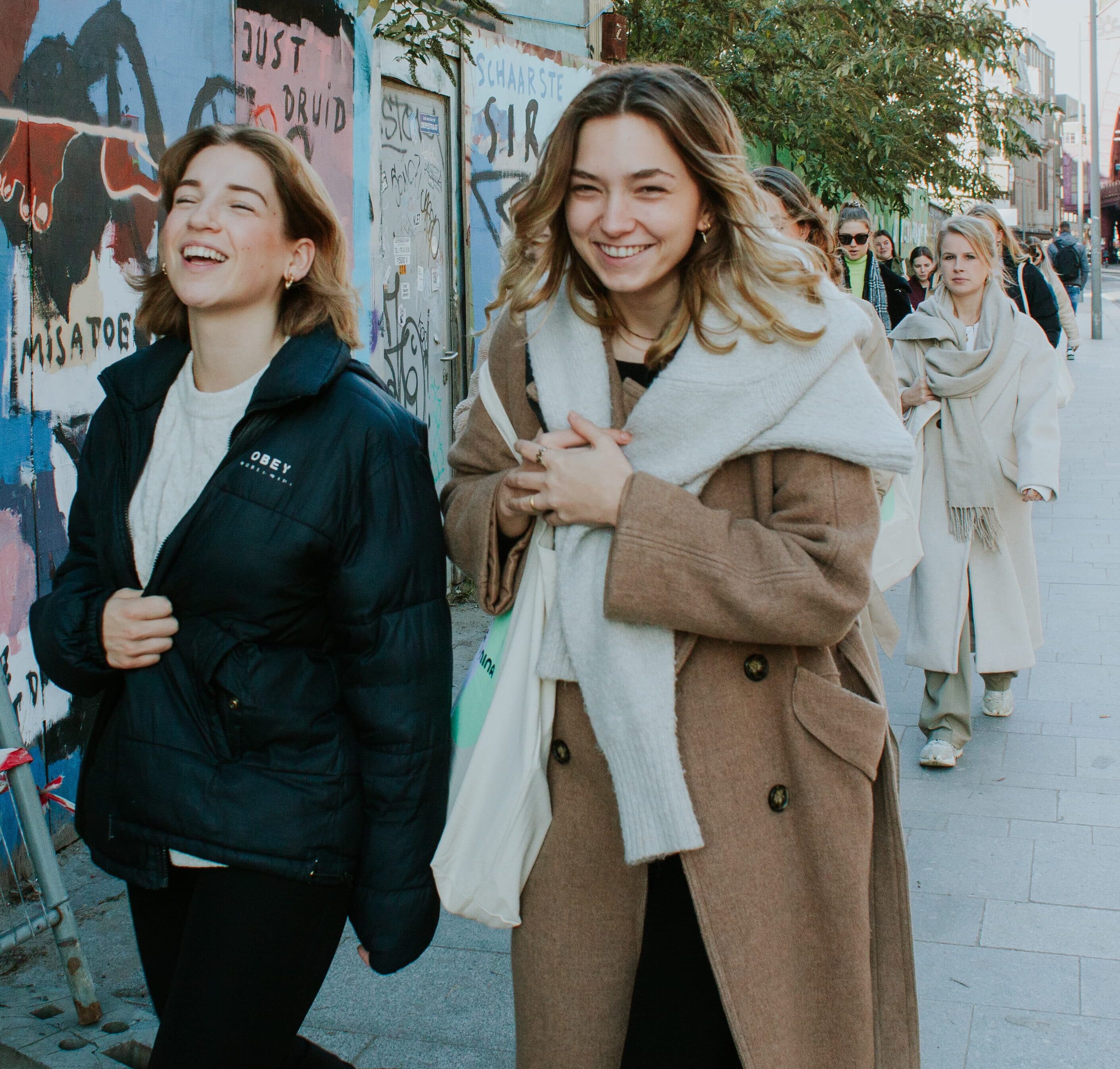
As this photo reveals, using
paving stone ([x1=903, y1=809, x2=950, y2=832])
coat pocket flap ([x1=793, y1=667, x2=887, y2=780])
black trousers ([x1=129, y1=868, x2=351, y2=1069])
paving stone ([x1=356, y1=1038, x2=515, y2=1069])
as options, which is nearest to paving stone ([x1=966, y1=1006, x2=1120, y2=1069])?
paving stone ([x1=356, y1=1038, x2=515, y2=1069])

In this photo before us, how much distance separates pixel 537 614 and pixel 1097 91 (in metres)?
30.7

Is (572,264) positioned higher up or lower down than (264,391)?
higher up

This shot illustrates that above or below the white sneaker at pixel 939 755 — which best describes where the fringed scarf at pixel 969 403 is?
above

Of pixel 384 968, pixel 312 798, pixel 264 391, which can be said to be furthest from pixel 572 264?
pixel 384 968

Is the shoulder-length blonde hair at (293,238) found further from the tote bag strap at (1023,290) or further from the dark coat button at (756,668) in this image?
the tote bag strap at (1023,290)

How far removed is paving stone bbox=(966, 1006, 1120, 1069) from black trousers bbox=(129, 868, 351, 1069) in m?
1.83

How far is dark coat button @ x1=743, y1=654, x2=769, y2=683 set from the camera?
2.09 meters

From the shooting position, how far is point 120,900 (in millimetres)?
4082

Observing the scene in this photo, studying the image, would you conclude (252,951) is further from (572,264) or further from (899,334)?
(899,334)

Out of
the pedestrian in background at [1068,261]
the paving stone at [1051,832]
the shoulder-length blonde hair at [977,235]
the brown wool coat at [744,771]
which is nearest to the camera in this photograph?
the brown wool coat at [744,771]

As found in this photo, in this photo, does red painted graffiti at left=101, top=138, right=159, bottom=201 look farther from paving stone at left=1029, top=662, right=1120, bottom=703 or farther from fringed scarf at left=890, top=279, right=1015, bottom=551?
paving stone at left=1029, top=662, right=1120, bottom=703

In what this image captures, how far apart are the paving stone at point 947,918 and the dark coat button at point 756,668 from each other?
205 cm

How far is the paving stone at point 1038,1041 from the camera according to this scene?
→ 10.6ft

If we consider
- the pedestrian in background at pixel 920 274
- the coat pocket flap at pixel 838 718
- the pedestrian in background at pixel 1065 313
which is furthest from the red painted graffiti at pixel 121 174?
the pedestrian in background at pixel 920 274
